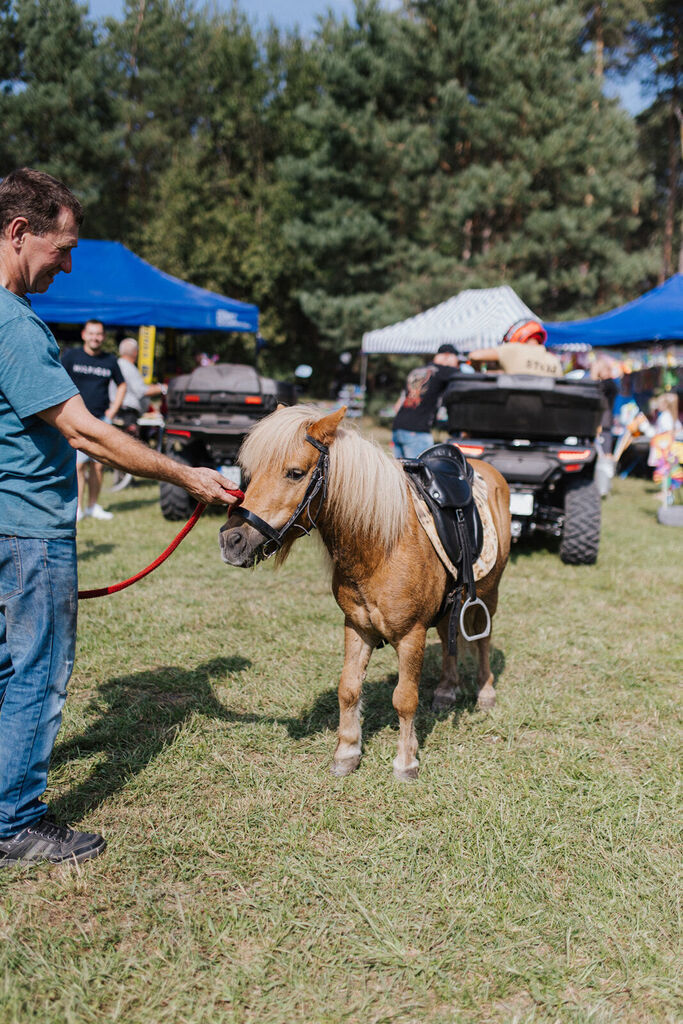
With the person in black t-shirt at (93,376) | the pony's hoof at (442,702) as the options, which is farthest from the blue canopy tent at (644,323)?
the pony's hoof at (442,702)

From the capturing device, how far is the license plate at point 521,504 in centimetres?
667

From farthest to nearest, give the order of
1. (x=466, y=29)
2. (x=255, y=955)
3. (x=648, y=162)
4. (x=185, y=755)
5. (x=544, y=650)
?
(x=648, y=162)
(x=466, y=29)
(x=544, y=650)
(x=185, y=755)
(x=255, y=955)

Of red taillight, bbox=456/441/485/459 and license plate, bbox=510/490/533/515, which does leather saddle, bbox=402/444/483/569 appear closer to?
license plate, bbox=510/490/533/515

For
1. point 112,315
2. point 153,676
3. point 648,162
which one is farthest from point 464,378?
point 648,162

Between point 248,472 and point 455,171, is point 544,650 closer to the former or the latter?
point 248,472

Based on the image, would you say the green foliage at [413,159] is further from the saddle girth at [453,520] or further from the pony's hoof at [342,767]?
the pony's hoof at [342,767]

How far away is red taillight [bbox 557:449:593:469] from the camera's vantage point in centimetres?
682

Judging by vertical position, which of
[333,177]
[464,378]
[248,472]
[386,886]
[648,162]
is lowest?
[386,886]

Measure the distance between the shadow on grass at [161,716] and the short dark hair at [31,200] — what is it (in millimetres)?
2206

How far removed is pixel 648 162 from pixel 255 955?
36.1 meters

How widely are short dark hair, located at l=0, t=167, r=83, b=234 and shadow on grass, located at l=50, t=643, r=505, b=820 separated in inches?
86.9

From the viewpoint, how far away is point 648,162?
31125mm

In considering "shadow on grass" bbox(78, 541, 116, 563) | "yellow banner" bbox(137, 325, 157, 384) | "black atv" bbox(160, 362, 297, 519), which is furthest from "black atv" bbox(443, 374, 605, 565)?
"yellow banner" bbox(137, 325, 157, 384)

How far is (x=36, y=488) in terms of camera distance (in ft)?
7.66
